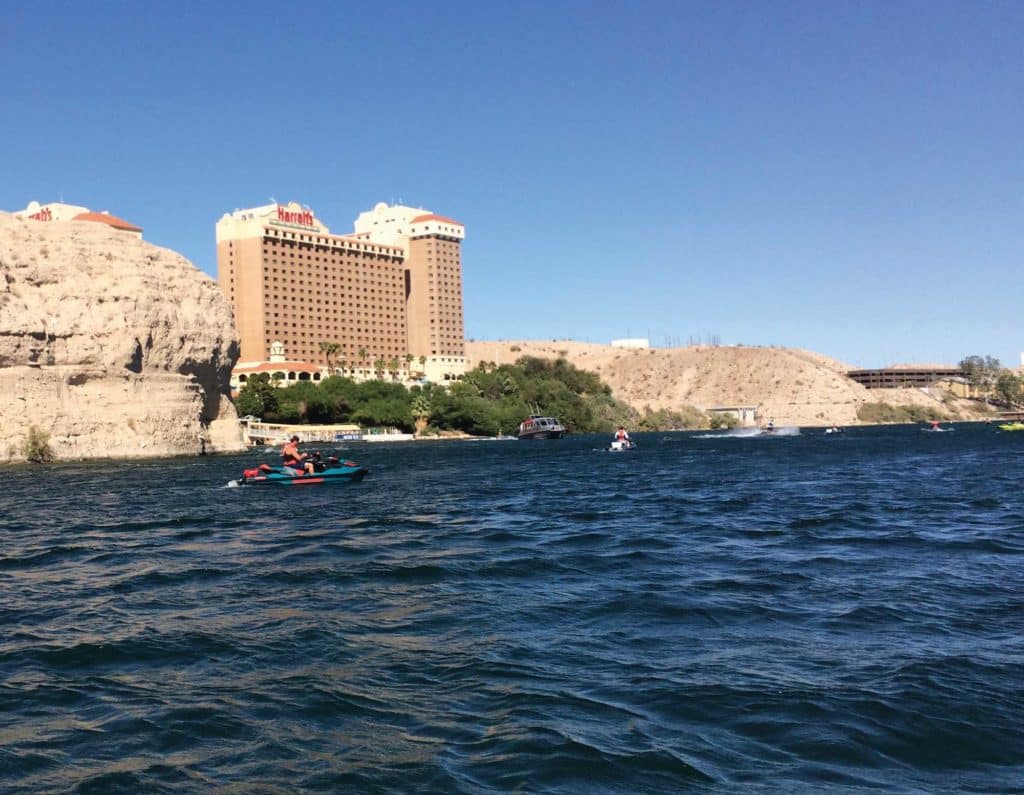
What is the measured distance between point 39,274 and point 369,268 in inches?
4678

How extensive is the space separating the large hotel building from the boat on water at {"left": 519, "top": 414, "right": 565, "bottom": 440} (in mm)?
54592

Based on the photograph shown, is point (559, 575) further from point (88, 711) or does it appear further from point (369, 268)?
point (369, 268)

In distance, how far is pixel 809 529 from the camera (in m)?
25.0

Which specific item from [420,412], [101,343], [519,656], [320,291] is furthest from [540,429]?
[519,656]

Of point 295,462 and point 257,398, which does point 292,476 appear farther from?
point 257,398

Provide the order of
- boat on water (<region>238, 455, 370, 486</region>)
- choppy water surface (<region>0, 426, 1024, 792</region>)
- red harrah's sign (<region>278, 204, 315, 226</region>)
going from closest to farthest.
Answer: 1. choppy water surface (<region>0, 426, 1024, 792</region>)
2. boat on water (<region>238, 455, 370, 486</region>)
3. red harrah's sign (<region>278, 204, 315, 226</region>)

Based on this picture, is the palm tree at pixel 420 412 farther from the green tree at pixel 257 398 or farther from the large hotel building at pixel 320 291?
the large hotel building at pixel 320 291

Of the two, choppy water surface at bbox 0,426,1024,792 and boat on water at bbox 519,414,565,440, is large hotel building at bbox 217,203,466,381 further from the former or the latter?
choppy water surface at bbox 0,426,1024,792

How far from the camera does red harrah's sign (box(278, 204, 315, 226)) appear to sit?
590 feet

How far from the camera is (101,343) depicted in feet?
247

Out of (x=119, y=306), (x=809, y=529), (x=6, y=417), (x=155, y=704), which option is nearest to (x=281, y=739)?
(x=155, y=704)

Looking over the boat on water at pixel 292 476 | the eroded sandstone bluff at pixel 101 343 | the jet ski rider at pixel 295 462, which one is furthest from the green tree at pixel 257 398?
the boat on water at pixel 292 476

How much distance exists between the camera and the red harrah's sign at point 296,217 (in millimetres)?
179750

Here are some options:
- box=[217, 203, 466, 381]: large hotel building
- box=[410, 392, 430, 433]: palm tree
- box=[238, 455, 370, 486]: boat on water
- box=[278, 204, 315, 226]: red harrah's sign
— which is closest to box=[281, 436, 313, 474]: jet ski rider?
box=[238, 455, 370, 486]: boat on water
